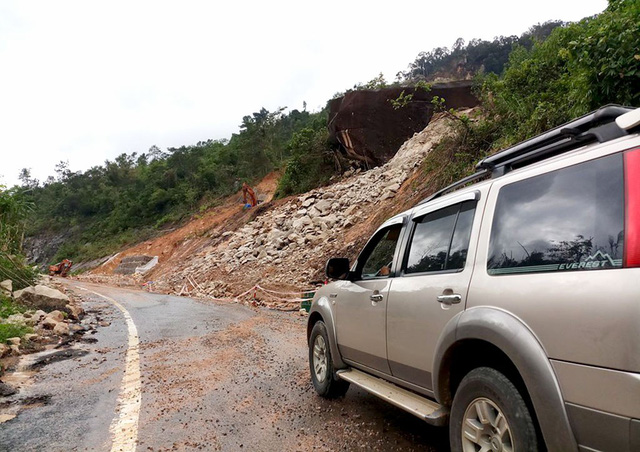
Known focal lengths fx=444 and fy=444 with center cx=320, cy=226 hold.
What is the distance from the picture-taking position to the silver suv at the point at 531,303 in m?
1.89

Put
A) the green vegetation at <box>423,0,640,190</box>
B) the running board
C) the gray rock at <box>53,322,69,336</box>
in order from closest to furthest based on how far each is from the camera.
Result: the running board < the green vegetation at <box>423,0,640,190</box> < the gray rock at <box>53,322,69,336</box>

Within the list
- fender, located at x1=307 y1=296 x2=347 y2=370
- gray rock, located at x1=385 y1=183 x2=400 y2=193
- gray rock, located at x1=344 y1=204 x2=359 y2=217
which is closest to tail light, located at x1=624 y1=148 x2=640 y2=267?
fender, located at x1=307 y1=296 x2=347 y2=370

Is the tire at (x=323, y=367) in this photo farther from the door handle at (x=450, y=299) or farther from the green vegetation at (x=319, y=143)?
the green vegetation at (x=319, y=143)

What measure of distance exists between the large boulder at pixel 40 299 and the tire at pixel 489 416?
12540mm

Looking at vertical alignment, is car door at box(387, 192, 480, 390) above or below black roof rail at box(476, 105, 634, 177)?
below

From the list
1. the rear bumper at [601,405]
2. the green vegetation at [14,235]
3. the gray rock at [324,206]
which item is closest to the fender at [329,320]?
the rear bumper at [601,405]

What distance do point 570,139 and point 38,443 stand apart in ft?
15.4

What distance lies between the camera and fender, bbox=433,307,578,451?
203 centimetres

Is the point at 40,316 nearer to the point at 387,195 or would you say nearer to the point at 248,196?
the point at 387,195

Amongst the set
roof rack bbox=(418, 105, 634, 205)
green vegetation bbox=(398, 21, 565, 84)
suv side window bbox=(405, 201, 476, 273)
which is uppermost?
green vegetation bbox=(398, 21, 565, 84)

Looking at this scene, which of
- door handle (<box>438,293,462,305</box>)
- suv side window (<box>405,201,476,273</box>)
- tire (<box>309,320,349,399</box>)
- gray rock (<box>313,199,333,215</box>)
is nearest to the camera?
door handle (<box>438,293,462,305</box>)

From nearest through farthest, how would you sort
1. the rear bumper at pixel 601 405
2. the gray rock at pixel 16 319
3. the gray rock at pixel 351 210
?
the rear bumper at pixel 601 405 → the gray rock at pixel 16 319 → the gray rock at pixel 351 210

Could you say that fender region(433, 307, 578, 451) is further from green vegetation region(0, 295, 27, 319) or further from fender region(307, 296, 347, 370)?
green vegetation region(0, 295, 27, 319)

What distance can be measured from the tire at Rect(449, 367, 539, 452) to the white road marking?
262cm
